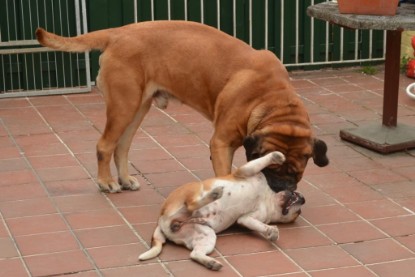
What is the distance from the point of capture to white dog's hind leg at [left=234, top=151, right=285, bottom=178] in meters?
5.52

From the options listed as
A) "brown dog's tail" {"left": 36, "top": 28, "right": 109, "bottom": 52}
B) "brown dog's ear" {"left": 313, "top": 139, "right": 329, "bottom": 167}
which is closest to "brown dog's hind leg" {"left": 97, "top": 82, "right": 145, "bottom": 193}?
"brown dog's tail" {"left": 36, "top": 28, "right": 109, "bottom": 52}

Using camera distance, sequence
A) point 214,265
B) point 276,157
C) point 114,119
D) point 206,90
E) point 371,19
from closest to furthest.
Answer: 1. point 214,265
2. point 276,157
3. point 206,90
4. point 114,119
5. point 371,19

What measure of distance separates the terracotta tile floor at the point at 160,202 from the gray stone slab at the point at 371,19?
1.10m

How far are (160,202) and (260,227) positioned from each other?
3.28 feet

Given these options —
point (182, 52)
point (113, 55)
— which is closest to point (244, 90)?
point (182, 52)

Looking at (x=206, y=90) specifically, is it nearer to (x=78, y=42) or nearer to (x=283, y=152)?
(x=283, y=152)

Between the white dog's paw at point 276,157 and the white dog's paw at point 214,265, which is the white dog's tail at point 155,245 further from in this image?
the white dog's paw at point 276,157

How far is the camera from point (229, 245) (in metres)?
5.57

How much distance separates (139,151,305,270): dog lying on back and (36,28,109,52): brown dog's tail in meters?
1.40

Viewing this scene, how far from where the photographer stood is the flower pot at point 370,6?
23.5 ft

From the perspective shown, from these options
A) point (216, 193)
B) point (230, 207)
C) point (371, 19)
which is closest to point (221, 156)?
point (230, 207)

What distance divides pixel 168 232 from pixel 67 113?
3582mm

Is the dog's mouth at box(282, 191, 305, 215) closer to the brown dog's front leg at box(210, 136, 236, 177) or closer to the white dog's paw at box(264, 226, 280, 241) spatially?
the white dog's paw at box(264, 226, 280, 241)

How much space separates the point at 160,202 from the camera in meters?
6.35
